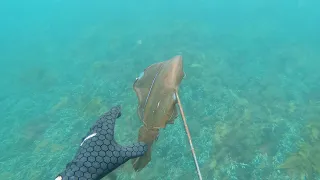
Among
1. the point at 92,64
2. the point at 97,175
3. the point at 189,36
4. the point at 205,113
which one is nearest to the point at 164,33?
the point at 189,36

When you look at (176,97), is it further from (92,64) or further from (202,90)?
(92,64)

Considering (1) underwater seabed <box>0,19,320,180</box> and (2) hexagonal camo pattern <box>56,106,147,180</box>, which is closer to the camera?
(2) hexagonal camo pattern <box>56,106,147,180</box>

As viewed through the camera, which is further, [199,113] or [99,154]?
[199,113]

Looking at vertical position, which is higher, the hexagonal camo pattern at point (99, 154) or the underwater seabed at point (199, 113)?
the hexagonal camo pattern at point (99, 154)

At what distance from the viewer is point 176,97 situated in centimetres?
403

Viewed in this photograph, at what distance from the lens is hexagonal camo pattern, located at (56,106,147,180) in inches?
141

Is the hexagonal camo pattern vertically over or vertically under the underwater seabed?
over

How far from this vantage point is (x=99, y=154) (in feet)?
12.5

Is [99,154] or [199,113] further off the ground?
[99,154]

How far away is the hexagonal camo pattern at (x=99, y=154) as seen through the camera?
11.7 feet

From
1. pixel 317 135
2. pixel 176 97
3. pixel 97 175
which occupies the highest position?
pixel 176 97

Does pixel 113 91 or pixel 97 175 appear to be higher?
pixel 97 175

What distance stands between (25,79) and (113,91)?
198 inches

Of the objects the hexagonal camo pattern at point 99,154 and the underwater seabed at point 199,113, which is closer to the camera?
the hexagonal camo pattern at point 99,154
